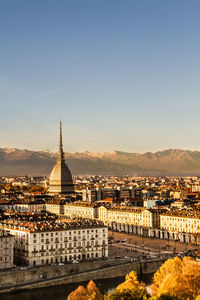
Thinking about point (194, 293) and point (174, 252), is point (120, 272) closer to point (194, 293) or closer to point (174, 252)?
point (174, 252)

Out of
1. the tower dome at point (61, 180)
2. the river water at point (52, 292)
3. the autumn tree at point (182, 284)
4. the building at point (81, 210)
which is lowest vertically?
Answer: the river water at point (52, 292)

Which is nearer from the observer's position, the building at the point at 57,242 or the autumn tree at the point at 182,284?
the autumn tree at the point at 182,284

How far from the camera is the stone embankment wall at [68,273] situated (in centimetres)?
6581

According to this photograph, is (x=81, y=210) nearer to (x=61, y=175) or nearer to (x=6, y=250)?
(x=61, y=175)

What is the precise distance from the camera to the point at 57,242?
76.4 meters

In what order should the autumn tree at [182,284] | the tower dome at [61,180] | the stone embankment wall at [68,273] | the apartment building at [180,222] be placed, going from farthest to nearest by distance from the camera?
the tower dome at [61,180]
the apartment building at [180,222]
the stone embankment wall at [68,273]
the autumn tree at [182,284]

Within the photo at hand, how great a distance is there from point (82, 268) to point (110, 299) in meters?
32.9

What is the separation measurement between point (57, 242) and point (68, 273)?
620 cm

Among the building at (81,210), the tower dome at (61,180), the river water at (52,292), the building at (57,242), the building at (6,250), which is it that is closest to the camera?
the river water at (52,292)

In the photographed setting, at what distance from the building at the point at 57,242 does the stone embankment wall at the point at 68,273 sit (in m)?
4.27

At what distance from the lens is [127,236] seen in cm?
11106

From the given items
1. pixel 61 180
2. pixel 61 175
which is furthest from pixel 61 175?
pixel 61 180

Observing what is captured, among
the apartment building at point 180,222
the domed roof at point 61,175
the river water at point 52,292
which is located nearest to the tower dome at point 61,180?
the domed roof at point 61,175

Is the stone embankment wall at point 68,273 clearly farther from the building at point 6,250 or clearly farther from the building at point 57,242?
the building at point 57,242
